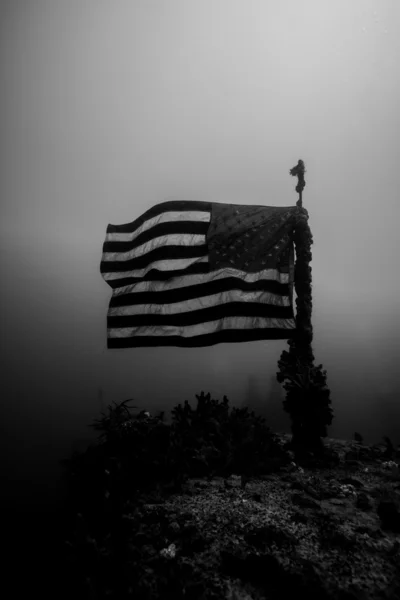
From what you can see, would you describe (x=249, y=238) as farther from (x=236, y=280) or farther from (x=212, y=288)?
(x=212, y=288)

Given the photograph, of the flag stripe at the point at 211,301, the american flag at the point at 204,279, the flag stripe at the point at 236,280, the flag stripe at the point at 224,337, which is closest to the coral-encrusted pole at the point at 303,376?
the american flag at the point at 204,279

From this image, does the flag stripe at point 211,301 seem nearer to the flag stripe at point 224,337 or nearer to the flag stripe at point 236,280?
the flag stripe at point 236,280

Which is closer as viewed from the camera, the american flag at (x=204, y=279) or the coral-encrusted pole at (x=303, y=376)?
the american flag at (x=204, y=279)

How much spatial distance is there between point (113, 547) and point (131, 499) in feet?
4.68

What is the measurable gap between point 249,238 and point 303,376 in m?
3.53

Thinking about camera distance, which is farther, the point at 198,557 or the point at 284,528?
the point at 284,528

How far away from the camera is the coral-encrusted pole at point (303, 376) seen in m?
7.16

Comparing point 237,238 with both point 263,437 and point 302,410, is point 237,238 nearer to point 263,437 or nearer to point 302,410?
point 302,410

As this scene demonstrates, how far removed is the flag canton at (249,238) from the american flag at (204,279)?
2 cm

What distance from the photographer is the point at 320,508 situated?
4.86 m

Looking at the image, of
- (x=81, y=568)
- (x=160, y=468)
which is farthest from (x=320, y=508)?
(x=81, y=568)

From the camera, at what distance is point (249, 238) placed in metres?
7.06

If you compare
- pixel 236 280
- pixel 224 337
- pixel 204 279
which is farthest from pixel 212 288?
pixel 224 337

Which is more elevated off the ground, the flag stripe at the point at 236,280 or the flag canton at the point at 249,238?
the flag canton at the point at 249,238
